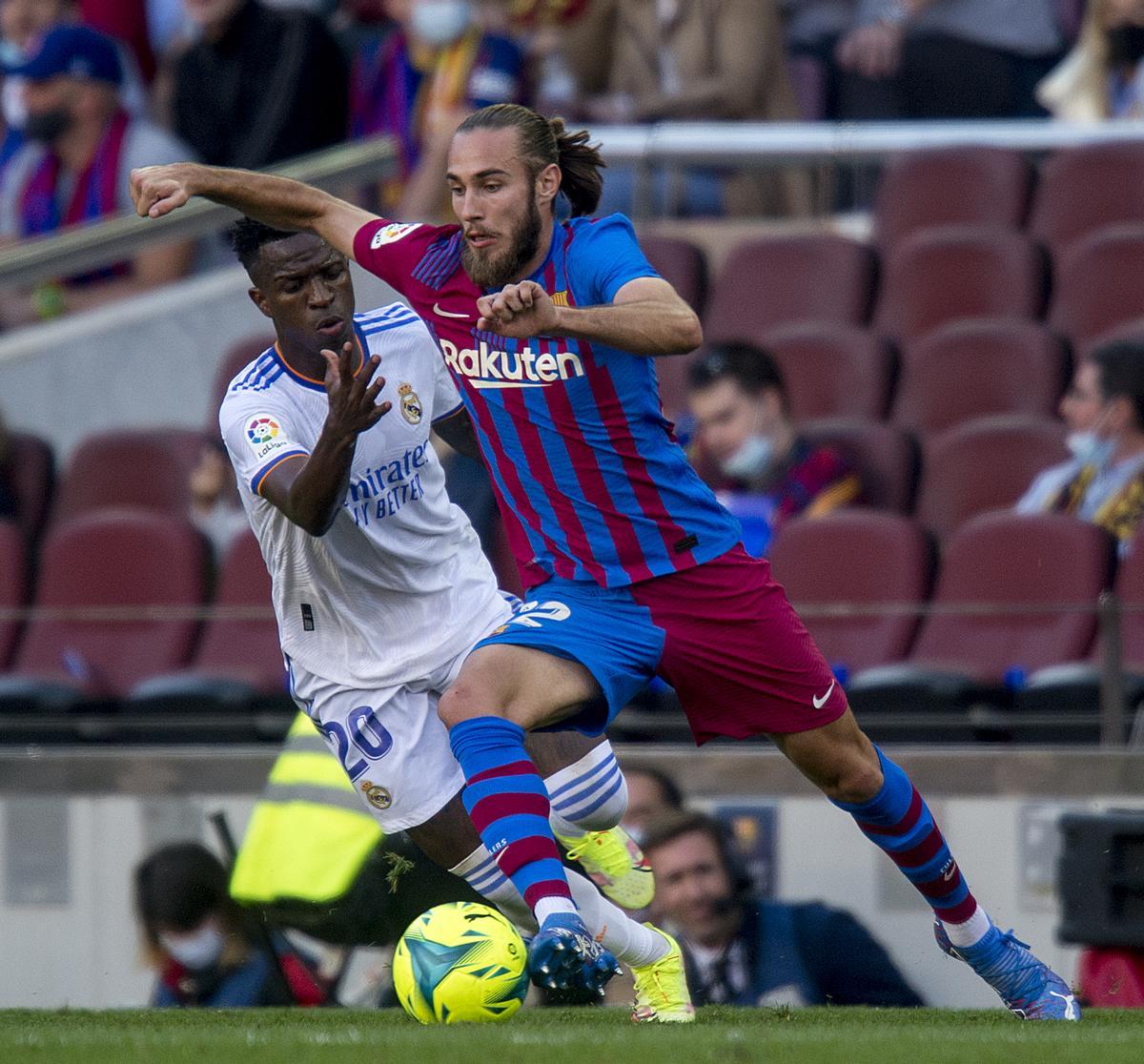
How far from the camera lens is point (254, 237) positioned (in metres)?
5.88

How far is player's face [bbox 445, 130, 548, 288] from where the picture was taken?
520 cm

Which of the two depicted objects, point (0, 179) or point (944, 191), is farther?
point (0, 179)

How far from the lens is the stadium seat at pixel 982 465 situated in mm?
8836

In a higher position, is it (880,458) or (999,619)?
(880,458)

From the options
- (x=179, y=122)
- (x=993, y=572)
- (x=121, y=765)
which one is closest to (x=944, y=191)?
(x=993, y=572)

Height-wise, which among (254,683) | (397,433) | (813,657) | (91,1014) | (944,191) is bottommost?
(91,1014)

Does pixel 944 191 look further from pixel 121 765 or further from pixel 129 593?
pixel 121 765

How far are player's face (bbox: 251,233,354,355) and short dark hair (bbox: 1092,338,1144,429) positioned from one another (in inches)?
145

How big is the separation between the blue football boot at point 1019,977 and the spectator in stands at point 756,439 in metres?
3.15

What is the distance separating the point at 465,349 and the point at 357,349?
0.63 metres

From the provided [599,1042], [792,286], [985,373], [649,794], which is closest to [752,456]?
[985,373]

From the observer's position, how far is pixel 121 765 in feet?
26.2

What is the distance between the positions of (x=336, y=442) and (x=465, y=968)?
129 cm

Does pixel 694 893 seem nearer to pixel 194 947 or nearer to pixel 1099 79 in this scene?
pixel 194 947
